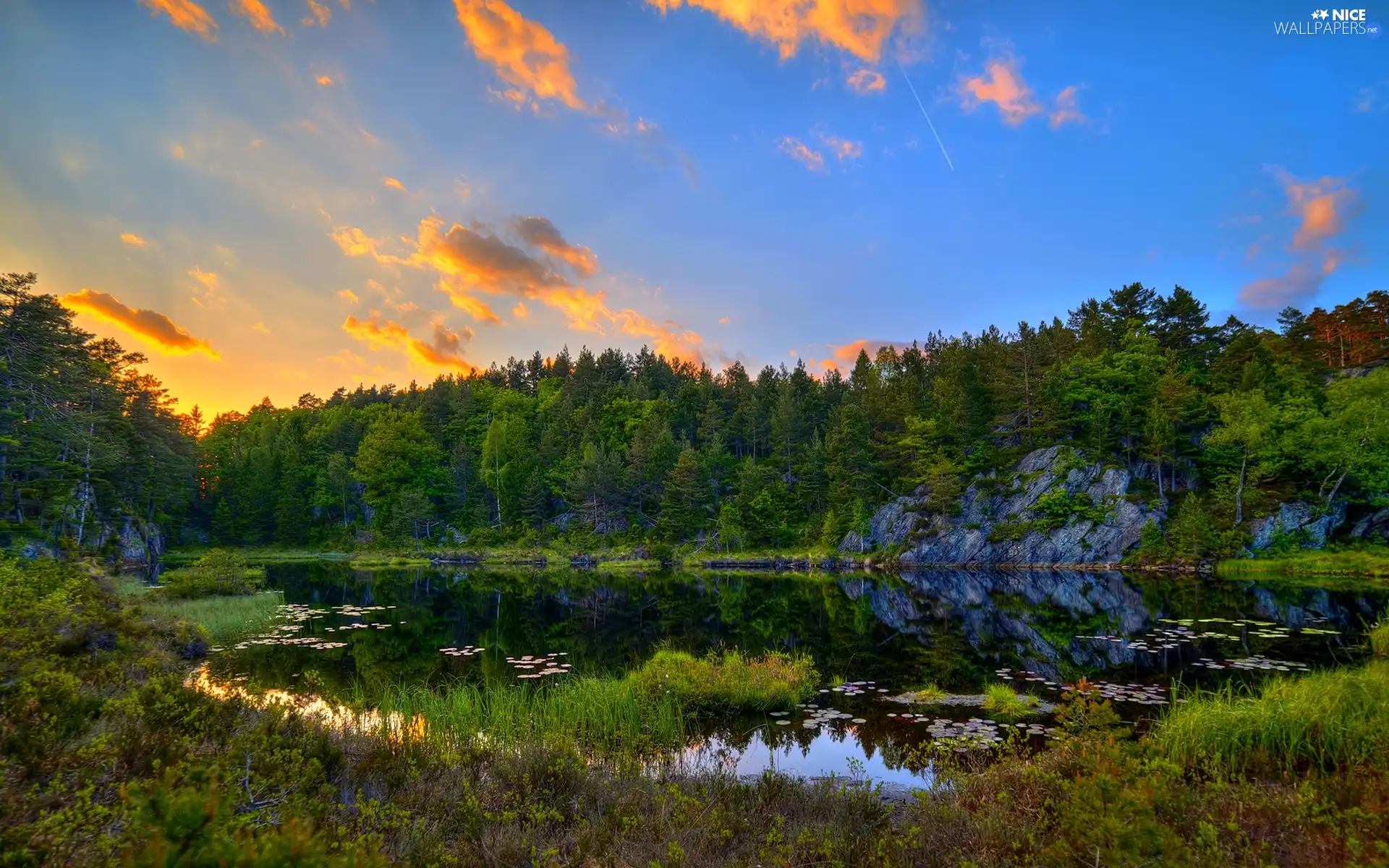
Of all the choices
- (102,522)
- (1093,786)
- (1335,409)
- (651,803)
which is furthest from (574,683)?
(1335,409)

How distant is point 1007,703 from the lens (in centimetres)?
1299

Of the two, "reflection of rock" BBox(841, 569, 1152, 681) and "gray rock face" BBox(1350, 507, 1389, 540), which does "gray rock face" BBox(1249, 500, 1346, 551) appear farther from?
"reflection of rock" BBox(841, 569, 1152, 681)

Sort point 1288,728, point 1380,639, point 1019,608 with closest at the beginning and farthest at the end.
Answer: point 1288,728 → point 1380,639 → point 1019,608

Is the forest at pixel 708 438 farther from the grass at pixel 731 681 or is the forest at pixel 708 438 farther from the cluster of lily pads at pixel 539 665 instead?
the grass at pixel 731 681

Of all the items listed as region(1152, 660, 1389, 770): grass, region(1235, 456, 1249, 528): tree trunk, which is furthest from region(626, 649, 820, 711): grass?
region(1235, 456, 1249, 528): tree trunk

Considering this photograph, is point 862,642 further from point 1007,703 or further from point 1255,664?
point 1255,664

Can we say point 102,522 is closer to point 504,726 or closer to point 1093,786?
point 504,726

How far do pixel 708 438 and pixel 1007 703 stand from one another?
8415cm

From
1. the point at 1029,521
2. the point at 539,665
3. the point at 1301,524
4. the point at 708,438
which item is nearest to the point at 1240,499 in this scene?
the point at 1301,524

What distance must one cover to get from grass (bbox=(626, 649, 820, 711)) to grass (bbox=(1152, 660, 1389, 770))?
24.1 feet

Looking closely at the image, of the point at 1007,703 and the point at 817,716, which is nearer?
the point at 1007,703

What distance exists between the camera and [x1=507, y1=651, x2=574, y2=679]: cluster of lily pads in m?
17.2

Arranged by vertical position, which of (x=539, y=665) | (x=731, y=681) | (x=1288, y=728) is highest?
(x=1288, y=728)

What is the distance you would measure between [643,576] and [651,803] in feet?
162
